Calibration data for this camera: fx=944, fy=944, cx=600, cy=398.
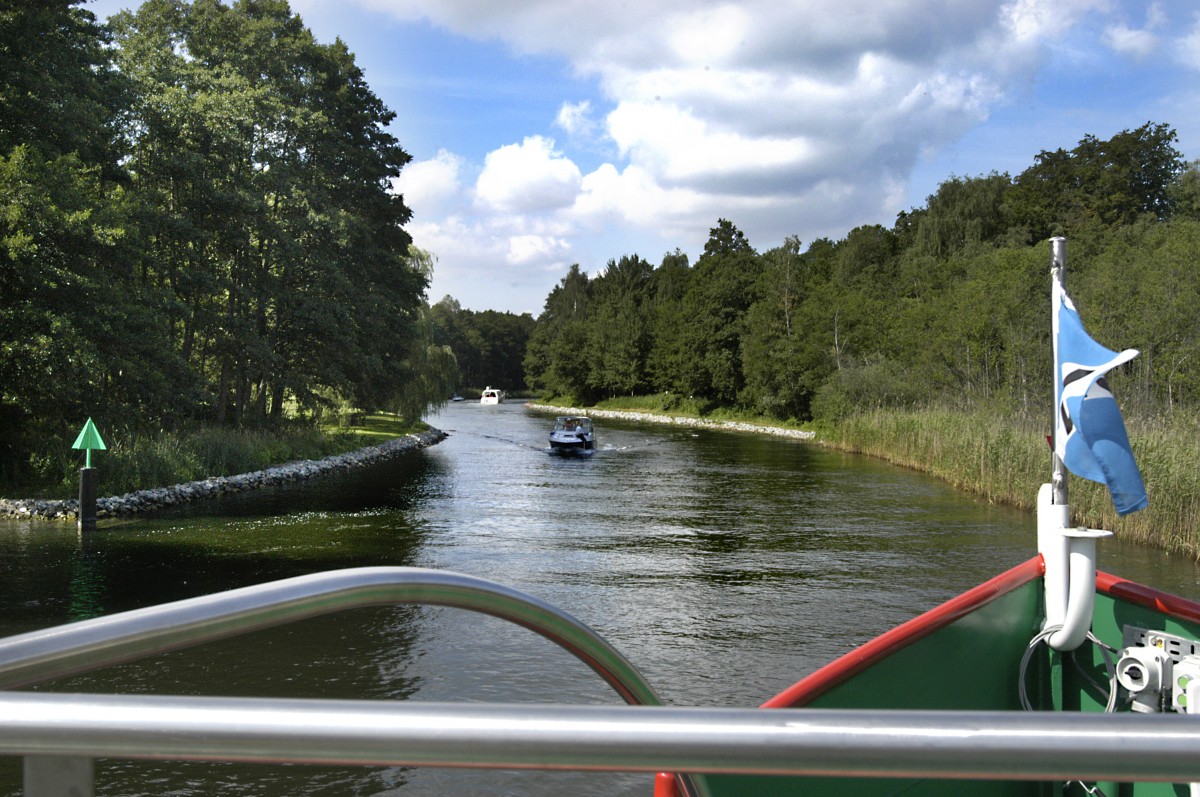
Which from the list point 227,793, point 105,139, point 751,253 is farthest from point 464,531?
point 751,253

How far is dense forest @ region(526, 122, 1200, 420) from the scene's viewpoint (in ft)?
89.4

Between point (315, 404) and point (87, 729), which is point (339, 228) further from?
point (87, 729)

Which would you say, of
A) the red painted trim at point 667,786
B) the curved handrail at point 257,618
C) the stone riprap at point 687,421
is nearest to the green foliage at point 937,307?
the stone riprap at point 687,421

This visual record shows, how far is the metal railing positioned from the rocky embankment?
58.6ft

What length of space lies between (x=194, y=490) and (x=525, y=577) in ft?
32.8

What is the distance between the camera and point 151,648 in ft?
3.57

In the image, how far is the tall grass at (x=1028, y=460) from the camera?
47.9 ft

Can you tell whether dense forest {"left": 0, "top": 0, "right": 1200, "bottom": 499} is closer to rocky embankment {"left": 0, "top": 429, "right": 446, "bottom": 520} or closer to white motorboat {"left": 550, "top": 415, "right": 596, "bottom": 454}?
rocky embankment {"left": 0, "top": 429, "right": 446, "bottom": 520}

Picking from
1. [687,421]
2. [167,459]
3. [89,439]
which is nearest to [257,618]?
[89,439]

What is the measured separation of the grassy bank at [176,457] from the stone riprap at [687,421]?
24144mm

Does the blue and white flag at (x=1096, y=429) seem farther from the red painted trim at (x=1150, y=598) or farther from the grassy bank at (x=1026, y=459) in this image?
the grassy bank at (x=1026, y=459)

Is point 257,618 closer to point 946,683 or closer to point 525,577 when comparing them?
point 946,683

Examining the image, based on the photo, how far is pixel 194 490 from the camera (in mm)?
19859

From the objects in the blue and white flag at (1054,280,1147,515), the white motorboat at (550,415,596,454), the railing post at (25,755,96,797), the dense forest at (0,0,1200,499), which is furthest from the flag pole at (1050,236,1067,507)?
the white motorboat at (550,415,596,454)
